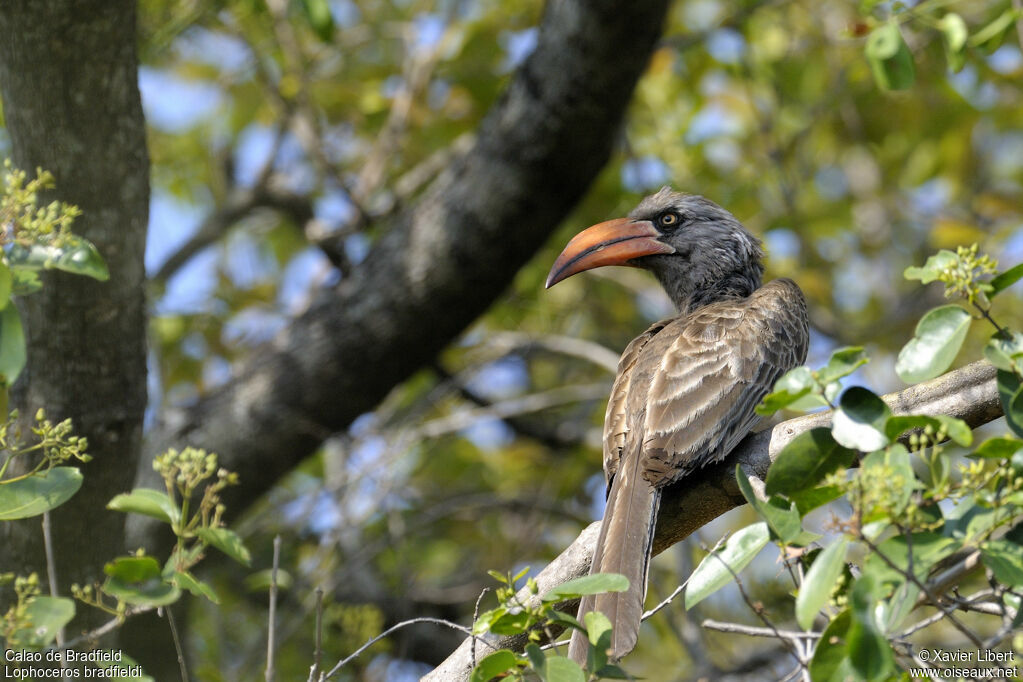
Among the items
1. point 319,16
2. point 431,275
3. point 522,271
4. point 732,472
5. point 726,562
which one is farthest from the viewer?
point 522,271

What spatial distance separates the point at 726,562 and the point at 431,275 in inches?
117

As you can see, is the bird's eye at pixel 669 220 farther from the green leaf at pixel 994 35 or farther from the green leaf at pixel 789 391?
the green leaf at pixel 789 391

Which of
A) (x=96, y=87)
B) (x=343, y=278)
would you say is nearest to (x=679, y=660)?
(x=343, y=278)

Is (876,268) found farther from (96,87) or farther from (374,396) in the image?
(96,87)

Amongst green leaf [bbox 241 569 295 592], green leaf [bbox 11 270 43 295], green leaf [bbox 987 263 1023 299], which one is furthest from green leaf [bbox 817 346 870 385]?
green leaf [bbox 241 569 295 592]

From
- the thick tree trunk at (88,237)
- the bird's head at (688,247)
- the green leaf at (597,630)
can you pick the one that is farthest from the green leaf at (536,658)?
the bird's head at (688,247)

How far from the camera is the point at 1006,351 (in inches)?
77.1

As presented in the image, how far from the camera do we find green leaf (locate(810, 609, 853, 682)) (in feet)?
6.11

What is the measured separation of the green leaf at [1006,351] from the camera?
1.93m

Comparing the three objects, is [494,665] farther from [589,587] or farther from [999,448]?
[999,448]

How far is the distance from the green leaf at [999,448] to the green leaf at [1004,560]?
154 millimetres

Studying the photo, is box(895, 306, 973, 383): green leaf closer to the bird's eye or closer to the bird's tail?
the bird's tail

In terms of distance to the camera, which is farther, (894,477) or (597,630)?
(597,630)

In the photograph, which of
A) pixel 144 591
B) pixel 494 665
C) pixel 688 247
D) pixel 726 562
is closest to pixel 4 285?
pixel 144 591
